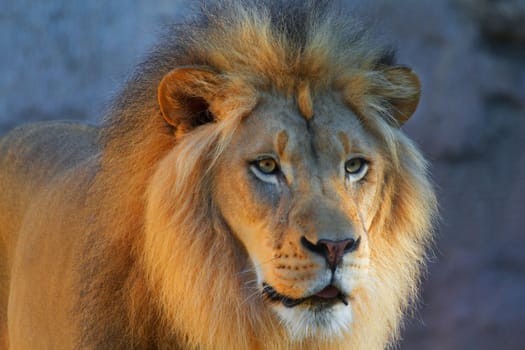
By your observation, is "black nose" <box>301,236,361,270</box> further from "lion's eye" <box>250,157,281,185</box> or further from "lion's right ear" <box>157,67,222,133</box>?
"lion's right ear" <box>157,67,222,133</box>

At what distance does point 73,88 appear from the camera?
8266 mm

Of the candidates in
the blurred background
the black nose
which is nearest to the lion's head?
the black nose

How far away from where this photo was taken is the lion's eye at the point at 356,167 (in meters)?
3.71

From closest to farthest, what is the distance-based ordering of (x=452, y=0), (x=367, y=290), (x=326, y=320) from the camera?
(x=326, y=320) → (x=367, y=290) → (x=452, y=0)

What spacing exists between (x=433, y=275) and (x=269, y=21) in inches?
237

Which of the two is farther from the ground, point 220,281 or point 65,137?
point 65,137

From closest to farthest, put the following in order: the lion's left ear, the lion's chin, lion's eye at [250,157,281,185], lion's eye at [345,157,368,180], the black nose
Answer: the black nose, the lion's chin, lion's eye at [250,157,281,185], lion's eye at [345,157,368,180], the lion's left ear

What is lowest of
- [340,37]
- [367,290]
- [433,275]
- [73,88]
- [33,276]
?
[433,275]

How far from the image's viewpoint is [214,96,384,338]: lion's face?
3373 mm

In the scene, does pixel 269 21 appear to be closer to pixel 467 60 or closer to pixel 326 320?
pixel 326 320

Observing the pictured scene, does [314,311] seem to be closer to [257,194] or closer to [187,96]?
[257,194]

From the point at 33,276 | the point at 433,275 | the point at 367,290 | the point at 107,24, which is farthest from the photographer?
the point at 433,275

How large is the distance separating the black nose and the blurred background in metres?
5.09

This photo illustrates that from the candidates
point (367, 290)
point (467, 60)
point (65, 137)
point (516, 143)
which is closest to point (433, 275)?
point (516, 143)
